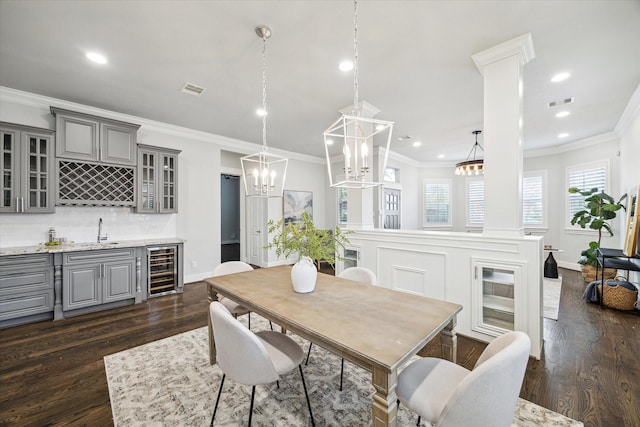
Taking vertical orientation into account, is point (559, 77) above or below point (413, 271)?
above

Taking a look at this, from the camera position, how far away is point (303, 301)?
172 centimetres

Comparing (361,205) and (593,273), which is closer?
(361,205)

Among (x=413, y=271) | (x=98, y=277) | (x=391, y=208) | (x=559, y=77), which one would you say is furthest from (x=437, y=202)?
(x=98, y=277)

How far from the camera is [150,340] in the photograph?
276 cm

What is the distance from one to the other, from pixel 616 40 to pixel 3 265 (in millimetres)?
6608

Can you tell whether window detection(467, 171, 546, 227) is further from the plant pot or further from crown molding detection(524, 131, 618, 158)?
the plant pot

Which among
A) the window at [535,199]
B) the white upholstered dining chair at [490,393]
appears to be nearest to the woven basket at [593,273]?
the window at [535,199]

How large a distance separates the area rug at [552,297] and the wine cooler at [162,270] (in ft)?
16.9

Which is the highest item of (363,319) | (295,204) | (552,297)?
(295,204)

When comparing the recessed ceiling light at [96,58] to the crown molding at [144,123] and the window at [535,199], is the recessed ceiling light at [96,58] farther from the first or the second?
the window at [535,199]

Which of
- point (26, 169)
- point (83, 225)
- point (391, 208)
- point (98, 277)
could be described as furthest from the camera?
point (391, 208)

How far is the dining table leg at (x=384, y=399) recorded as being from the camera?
3.45 feet

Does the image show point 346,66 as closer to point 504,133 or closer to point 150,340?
point 504,133

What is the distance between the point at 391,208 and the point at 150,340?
228 inches
